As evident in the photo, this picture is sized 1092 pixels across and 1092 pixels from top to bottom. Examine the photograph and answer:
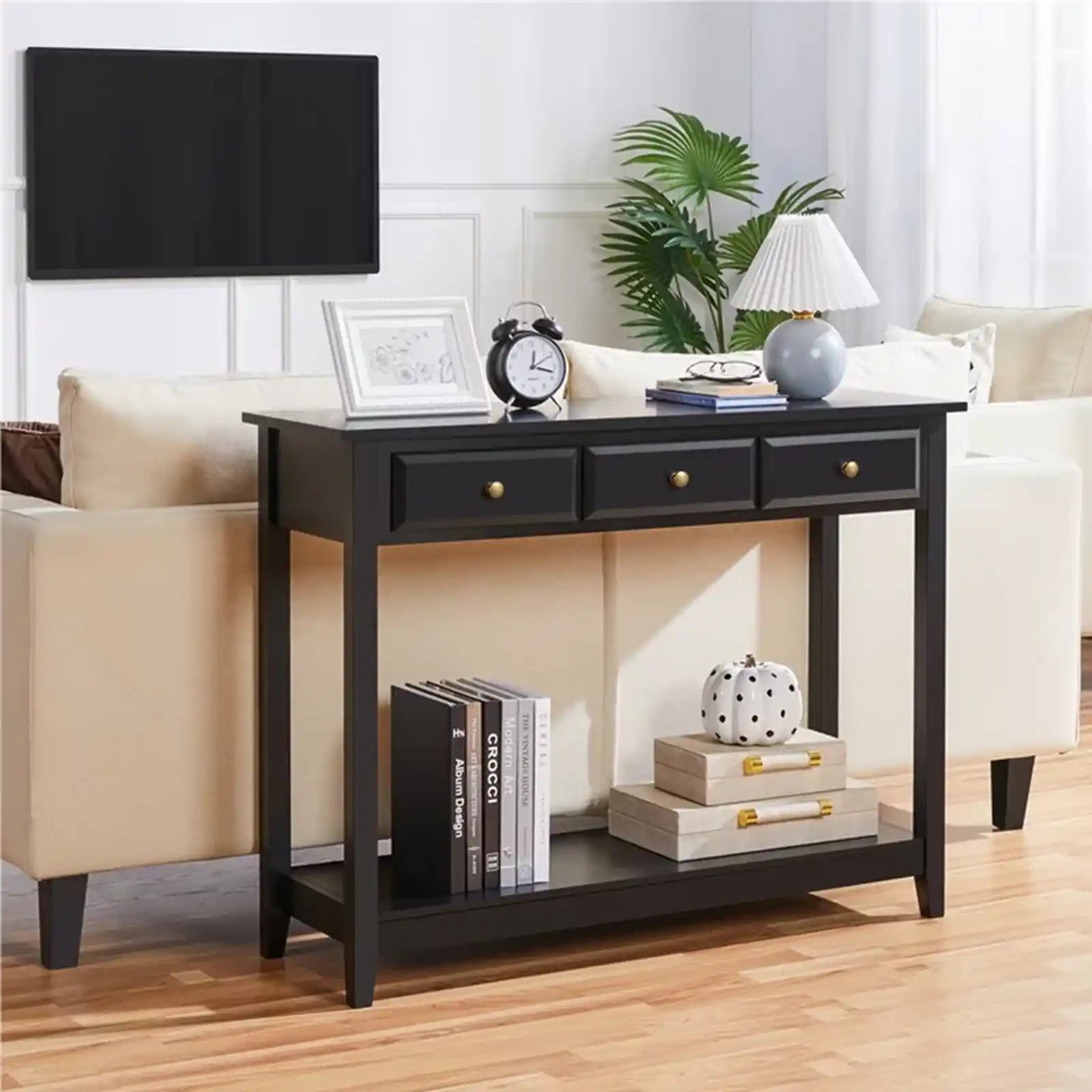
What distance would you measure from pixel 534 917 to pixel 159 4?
194 inches

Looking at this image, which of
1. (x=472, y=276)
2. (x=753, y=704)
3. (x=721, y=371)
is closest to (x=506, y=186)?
(x=472, y=276)

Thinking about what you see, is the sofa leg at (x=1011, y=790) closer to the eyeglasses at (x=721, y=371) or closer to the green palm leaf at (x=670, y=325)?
the eyeglasses at (x=721, y=371)

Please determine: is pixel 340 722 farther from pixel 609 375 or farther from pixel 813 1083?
pixel 813 1083

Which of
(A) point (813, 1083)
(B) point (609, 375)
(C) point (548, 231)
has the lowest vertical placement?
(A) point (813, 1083)

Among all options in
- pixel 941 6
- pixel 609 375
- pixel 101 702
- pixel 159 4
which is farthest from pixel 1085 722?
pixel 159 4

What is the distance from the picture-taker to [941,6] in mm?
7180

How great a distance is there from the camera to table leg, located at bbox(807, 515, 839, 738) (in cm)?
370

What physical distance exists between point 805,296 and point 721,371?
0.19m

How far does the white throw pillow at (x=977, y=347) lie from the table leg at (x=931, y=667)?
1.56 metres

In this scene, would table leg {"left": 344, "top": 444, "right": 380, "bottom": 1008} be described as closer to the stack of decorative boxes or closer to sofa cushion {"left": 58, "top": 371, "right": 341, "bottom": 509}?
sofa cushion {"left": 58, "top": 371, "right": 341, "bottom": 509}

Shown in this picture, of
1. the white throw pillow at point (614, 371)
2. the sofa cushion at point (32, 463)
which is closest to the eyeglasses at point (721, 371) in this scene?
the white throw pillow at point (614, 371)

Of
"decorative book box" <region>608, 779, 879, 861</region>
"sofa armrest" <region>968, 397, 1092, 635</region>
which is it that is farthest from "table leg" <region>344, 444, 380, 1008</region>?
"sofa armrest" <region>968, 397, 1092, 635</region>

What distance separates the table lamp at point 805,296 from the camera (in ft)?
11.2

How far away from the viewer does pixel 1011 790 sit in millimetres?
4016
